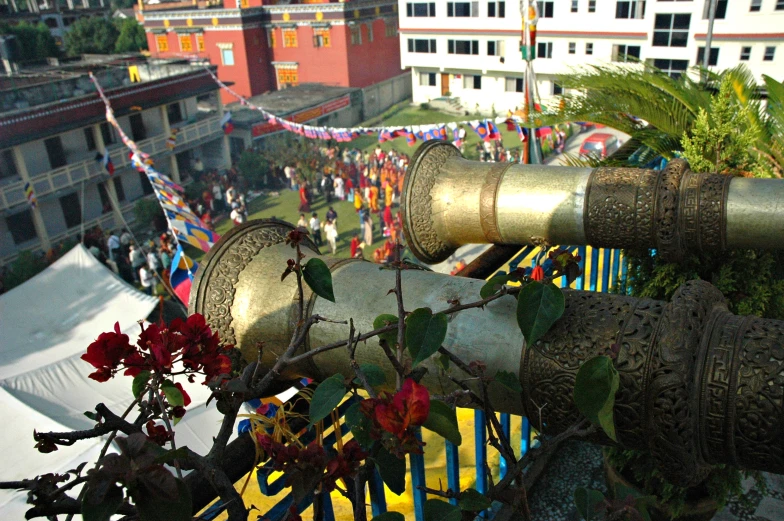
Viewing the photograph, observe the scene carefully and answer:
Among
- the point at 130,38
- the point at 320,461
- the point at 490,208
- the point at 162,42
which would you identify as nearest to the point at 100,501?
the point at 320,461

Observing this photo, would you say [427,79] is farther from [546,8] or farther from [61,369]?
[61,369]

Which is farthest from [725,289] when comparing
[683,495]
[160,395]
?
[160,395]

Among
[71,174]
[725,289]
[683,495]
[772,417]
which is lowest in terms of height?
[71,174]

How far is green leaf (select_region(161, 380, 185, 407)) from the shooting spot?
142 centimetres

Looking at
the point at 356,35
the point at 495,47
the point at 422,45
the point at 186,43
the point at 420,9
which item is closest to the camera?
the point at 495,47

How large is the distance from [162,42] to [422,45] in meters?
14.4

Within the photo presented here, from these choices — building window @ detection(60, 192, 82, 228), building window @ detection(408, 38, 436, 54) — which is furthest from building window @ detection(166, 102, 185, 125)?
building window @ detection(408, 38, 436, 54)

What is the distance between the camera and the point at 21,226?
17938mm

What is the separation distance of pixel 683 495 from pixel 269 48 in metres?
33.2

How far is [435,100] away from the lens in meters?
32.9

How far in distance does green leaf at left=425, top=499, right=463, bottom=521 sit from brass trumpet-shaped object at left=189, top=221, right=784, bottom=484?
44 cm

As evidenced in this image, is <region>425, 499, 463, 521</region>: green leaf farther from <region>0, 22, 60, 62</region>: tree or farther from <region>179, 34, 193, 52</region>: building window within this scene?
<region>0, 22, 60, 62</region>: tree

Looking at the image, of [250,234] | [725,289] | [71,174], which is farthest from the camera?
[71,174]

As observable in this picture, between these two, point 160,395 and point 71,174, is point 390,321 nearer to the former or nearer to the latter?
point 160,395
